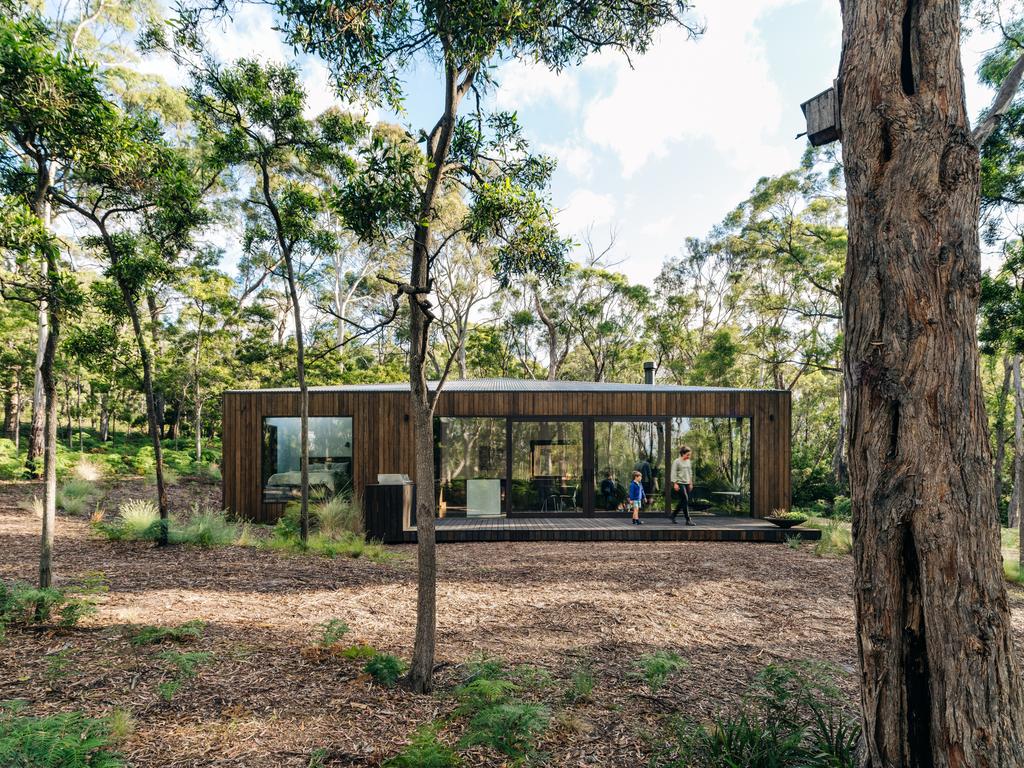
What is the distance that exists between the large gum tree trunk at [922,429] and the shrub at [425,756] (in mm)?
1606

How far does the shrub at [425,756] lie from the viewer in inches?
81.4

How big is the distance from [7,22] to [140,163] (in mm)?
1222

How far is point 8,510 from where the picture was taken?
28.7 ft

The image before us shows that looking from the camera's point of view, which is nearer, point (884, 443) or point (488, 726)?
point (884, 443)

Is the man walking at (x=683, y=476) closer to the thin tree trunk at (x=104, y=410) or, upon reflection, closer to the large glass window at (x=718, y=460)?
the large glass window at (x=718, y=460)

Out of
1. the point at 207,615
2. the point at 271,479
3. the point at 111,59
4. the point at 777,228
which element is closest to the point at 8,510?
the point at 271,479

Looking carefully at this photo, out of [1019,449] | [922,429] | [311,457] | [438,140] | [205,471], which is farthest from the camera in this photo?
[205,471]

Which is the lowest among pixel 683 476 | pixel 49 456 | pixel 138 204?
pixel 683 476


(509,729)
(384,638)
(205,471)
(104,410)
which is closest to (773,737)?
(509,729)

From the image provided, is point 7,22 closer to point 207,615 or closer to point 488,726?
point 207,615

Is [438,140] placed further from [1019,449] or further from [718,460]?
[1019,449]

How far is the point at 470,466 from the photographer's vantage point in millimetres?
10047

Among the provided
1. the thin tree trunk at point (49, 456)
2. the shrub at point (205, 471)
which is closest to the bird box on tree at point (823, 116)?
the thin tree trunk at point (49, 456)

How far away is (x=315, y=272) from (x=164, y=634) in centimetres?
1965
